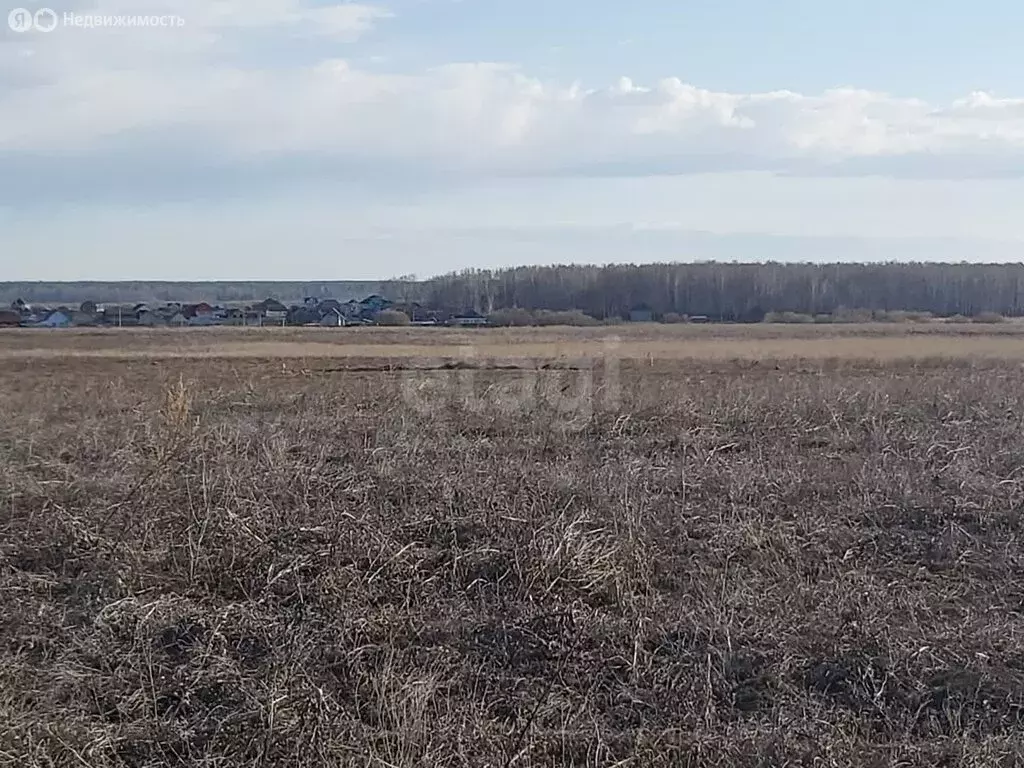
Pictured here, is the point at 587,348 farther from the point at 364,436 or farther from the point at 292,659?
the point at 292,659

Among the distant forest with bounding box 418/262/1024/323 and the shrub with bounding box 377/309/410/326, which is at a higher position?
the distant forest with bounding box 418/262/1024/323

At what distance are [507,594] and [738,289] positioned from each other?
8465 centimetres

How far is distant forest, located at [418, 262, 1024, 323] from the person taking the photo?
275ft

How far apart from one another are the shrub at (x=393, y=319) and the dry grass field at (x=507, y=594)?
61539mm

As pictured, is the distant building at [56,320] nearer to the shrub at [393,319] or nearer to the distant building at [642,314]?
the shrub at [393,319]

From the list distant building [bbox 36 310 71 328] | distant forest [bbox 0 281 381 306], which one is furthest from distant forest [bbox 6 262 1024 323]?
distant forest [bbox 0 281 381 306]

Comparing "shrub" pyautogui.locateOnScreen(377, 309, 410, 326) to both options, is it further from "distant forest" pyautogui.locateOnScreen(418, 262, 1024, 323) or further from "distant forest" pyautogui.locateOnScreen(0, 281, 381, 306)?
"distant forest" pyautogui.locateOnScreen(0, 281, 381, 306)

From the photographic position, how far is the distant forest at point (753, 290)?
83.9 meters

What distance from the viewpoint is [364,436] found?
11562 millimetres

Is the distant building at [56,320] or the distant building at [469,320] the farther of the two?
the distant building at [56,320]

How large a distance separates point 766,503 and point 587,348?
30.1 m

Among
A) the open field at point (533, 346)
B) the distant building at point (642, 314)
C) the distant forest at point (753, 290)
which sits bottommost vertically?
the open field at point (533, 346)

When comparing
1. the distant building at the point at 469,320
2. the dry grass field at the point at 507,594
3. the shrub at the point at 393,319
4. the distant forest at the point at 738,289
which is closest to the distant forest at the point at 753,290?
the distant forest at the point at 738,289

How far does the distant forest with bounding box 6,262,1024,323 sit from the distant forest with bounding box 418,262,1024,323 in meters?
0.08
